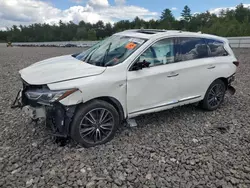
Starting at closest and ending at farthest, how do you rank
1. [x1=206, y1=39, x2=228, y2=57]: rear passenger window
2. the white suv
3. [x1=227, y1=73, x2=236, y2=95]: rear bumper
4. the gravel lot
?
1. the gravel lot
2. the white suv
3. [x1=206, y1=39, x2=228, y2=57]: rear passenger window
4. [x1=227, y1=73, x2=236, y2=95]: rear bumper

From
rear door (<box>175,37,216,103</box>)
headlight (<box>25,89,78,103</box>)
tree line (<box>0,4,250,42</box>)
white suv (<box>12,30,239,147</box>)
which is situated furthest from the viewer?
tree line (<box>0,4,250,42</box>)

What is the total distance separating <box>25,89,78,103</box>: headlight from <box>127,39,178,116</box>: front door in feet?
3.31

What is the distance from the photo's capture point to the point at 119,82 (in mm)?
3354

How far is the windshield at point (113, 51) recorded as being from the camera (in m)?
3.59

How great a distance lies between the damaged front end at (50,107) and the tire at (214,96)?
2941mm

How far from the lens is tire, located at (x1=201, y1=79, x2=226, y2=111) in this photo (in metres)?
4.62

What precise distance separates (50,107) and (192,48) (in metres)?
2.91

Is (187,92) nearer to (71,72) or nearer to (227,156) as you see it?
(227,156)

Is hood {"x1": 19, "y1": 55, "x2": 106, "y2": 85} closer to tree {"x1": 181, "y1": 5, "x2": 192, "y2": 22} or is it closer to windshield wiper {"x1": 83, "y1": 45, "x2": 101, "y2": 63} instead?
windshield wiper {"x1": 83, "y1": 45, "x2": 101, "y2": 63}

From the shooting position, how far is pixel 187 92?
13.8 feet

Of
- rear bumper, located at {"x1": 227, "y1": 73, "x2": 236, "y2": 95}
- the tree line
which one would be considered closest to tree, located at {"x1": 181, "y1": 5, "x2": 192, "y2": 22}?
the tree line

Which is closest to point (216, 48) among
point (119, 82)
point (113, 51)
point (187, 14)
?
point (113, 51)

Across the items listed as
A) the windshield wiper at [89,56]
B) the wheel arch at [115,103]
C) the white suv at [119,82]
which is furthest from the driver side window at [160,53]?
the windshield wiper at [89,56]

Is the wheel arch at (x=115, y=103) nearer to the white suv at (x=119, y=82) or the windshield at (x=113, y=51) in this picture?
the white suv at (x=119, y=82)
